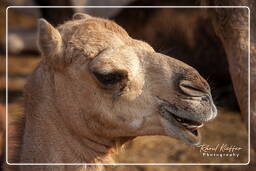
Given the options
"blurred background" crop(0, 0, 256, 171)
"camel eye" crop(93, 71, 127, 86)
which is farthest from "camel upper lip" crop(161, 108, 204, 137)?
"blurred background" crop(0, 0, 256, 171)

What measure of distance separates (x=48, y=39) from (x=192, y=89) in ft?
2.31

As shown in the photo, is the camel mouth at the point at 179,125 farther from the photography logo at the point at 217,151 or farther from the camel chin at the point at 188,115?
the photography logo at the point at 217,151

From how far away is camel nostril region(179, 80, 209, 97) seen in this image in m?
2.75

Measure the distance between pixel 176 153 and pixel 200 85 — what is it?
2.39 m

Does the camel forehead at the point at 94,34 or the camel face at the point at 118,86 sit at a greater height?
the camel forehead at the point at 94,34

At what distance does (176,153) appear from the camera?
5094mm

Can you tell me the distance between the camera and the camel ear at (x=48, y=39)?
2.84 m

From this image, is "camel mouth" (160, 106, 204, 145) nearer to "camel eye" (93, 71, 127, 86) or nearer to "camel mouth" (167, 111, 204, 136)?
"camel mouth" (167, 111, 204, 136)

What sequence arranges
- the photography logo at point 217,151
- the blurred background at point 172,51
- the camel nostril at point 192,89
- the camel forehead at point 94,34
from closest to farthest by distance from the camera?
the camel nostril at point 192,89 → the camel forehead at point 94,34 → the photography logo at point 217,151 → the blurred background at point 172,51

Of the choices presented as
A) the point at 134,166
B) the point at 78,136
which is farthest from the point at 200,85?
the point at 134,166

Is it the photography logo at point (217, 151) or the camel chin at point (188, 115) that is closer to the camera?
the camel chin at point (188, 115)

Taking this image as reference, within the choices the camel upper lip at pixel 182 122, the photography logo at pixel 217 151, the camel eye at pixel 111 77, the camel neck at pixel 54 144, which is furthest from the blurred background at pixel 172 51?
the camel upper lip at pixel 182 122

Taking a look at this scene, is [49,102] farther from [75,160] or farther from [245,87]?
[245,87]

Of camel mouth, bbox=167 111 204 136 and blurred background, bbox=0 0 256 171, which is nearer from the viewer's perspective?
camel mouth, bbox=167 111 204 136
